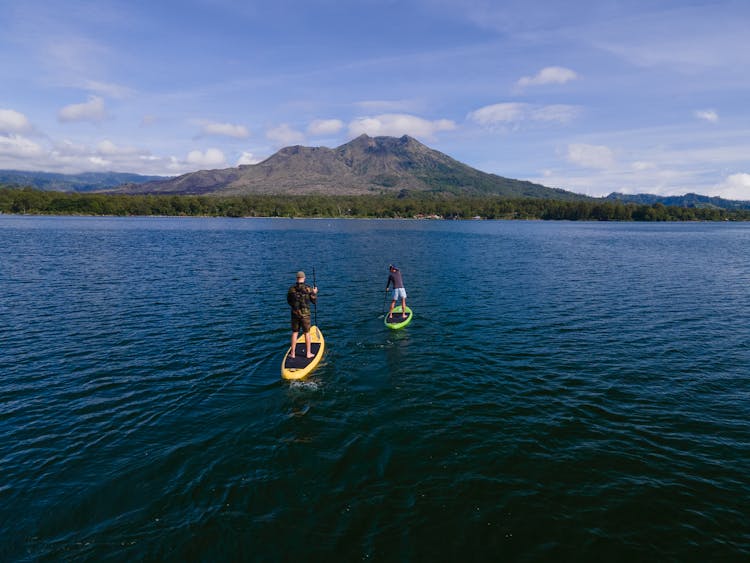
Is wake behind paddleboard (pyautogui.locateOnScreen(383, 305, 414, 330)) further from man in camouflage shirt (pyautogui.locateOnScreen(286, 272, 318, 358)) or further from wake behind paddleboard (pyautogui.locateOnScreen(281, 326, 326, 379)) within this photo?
man in camouflage shirt (pyautogui.locateOnScreen(286, 272, 318, 358))

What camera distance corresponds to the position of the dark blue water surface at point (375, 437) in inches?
365

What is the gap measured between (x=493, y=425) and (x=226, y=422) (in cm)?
Answer: 995

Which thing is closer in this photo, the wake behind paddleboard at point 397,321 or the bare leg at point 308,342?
the bare leg at point 308,342

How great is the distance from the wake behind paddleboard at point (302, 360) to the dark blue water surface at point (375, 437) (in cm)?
57

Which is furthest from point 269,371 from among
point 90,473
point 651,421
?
point 651,421

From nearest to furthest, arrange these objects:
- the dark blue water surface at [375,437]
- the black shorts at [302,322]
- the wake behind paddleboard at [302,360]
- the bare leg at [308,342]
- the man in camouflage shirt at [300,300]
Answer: the dark blue water surface at [375,437], the wake behind paddleboard at [302,360], the man in camouflage shirt at [300,300], the black shorts at [302,322], the bare leg at [308,342]

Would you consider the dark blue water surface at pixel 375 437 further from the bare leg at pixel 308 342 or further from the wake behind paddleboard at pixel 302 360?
the bare leg at pixel 308 342

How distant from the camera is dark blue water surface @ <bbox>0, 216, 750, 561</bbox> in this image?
9.28m

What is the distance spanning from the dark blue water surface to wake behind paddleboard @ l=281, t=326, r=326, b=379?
1.89ft

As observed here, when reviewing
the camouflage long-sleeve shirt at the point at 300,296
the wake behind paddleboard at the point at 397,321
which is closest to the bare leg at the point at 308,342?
the camouflage long-sleeve shirt at the point at 300,296

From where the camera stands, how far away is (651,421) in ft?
47.1

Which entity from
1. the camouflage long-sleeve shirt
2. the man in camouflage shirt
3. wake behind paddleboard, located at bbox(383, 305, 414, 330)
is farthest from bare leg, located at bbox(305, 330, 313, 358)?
wake behind paddleboard, located at bbox(383, 305, 414, 330)

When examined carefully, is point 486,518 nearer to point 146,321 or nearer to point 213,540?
point 213,540

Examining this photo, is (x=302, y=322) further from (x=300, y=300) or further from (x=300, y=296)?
(x=300, y=296)
